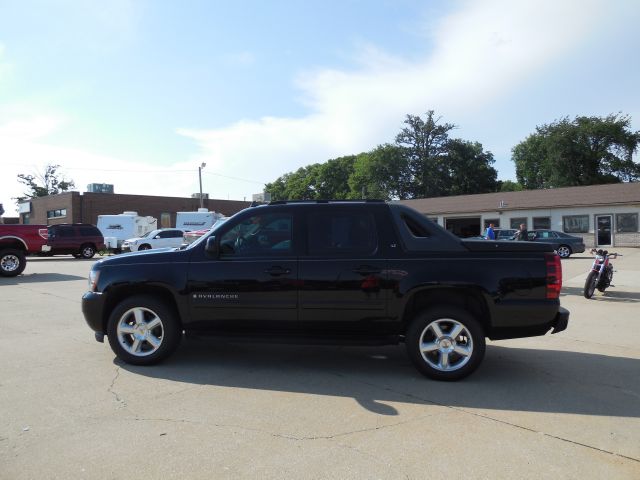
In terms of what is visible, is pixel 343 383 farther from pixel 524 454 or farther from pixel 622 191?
pixel 622 191

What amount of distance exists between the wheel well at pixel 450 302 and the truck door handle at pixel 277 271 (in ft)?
4.35

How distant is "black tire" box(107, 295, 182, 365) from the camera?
5406 millimetres

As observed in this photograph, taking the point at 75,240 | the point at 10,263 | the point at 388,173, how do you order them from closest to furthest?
the point at 10,263 < the point at 75,240 < the point at 388,173

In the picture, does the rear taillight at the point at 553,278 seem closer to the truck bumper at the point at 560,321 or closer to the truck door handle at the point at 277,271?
the truck bumper at the point at 560,321

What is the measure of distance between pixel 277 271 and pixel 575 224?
110 ft

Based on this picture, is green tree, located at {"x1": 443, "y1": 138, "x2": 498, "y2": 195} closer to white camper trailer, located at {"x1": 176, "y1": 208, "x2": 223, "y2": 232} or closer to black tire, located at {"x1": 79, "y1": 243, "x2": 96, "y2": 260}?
white camper trailer, located at {"x1": 176, "y1": 208, "x2": 223, "y2": 232}

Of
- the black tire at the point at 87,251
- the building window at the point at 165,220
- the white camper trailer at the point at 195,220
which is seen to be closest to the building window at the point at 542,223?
the white camper trailer at the point at 195,220

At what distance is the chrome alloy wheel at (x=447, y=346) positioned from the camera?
16.3 ft

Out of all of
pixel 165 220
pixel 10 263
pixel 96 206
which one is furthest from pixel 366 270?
pixel 165 220

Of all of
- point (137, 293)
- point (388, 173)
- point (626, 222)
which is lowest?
point (137, 293)

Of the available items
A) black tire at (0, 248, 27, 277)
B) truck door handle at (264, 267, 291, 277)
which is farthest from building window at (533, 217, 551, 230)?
truck door handle at (264, 267, 291, 277)

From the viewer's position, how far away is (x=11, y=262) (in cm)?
1573

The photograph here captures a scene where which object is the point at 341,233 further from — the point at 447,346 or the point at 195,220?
the point at 195,220

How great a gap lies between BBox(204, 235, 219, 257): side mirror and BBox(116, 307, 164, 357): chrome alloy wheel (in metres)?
0.98
